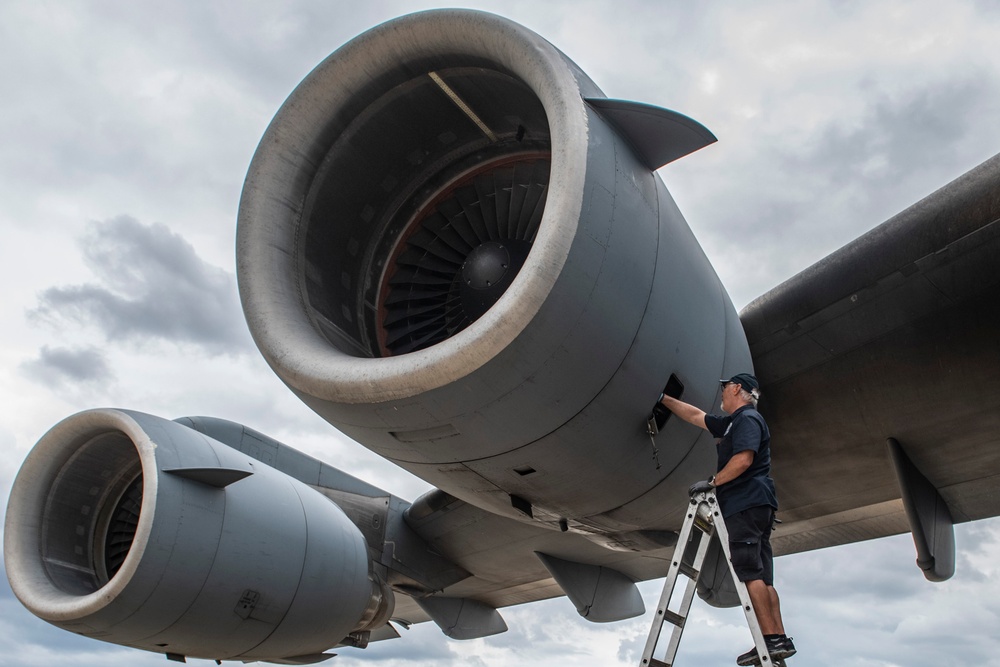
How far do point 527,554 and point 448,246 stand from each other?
10.3ft

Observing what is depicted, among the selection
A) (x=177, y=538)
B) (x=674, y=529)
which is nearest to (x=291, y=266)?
(x=177, y=538)

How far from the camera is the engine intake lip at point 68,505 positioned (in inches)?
203

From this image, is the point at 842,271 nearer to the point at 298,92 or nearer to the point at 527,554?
the point at 298,92

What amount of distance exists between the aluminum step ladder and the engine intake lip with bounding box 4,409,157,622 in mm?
3727

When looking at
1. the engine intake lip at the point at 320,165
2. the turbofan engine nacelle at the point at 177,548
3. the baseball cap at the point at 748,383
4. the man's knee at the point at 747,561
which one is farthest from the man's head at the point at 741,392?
the turbofan engine nacelle at the point at 177,548

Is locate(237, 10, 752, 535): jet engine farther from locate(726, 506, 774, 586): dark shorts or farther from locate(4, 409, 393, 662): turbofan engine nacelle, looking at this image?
locate(4, 409, 393, 662): turbofan engine nacelle

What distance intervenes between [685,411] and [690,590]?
0.99m

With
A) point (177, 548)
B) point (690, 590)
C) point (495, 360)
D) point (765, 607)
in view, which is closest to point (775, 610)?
point (765, 607)

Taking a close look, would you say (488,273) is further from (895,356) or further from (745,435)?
(895,356)

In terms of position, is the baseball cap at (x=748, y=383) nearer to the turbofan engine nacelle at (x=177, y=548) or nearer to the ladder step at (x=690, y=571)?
the ladder step at (x=690, y=571)

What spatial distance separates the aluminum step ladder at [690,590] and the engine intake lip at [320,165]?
962 mm

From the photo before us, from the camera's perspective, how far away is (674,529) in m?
4.66

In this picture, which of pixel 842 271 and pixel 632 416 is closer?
pixel 632 416

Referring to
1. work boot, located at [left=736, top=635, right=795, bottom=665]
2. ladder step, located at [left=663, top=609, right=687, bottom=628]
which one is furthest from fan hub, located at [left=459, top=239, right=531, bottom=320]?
work boot, located at [left=736, top=635, right=795, bottom=665]
